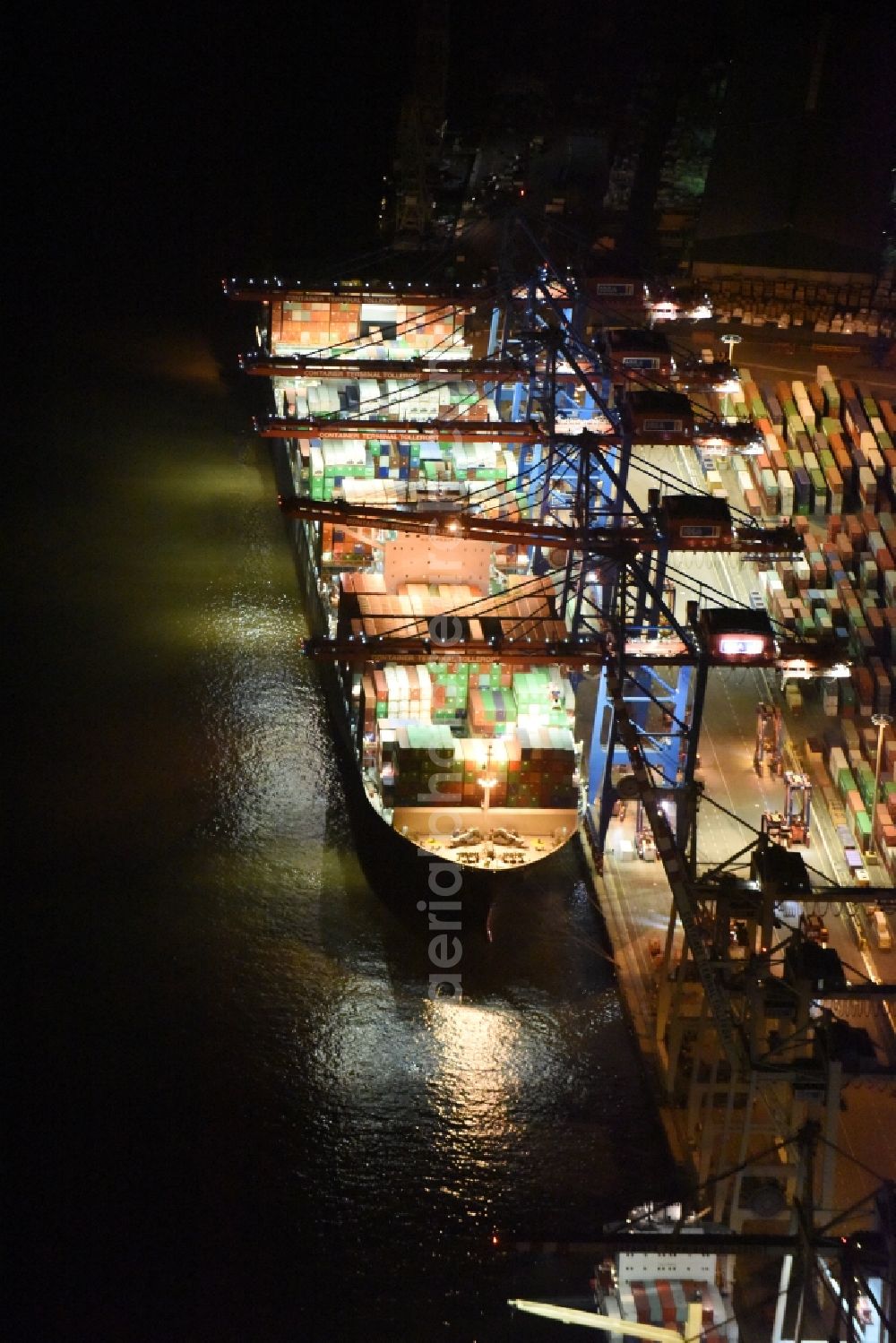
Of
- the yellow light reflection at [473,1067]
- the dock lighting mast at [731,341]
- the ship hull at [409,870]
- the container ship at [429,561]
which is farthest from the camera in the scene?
the dock lighting mast at [731,341]

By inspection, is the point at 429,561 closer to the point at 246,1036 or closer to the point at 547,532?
the point at 547,532

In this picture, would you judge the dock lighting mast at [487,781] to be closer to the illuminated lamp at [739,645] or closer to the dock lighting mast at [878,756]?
the illuminated lamp at [739,645]

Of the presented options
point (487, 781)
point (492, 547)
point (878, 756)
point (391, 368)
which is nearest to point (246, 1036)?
A: point (487, 781)

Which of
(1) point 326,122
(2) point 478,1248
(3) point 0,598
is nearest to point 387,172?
(1) point 326,122

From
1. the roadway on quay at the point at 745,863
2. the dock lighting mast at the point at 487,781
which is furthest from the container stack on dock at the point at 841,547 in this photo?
the dock lighting mast at the point at 487,781

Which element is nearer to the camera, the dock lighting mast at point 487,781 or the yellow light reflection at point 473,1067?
the yellow light reflection at point 473,1067

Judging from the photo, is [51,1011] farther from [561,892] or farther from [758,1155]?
[758,1155]
